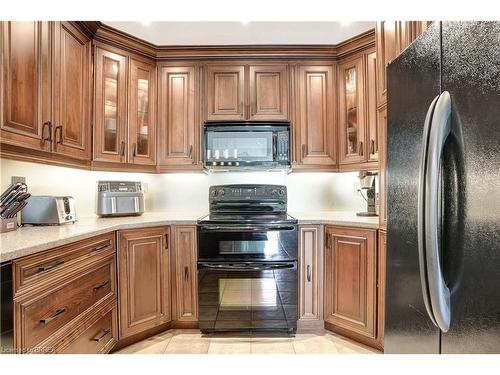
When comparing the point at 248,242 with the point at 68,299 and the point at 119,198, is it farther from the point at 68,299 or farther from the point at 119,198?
the point at 68,299

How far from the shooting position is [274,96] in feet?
8.61

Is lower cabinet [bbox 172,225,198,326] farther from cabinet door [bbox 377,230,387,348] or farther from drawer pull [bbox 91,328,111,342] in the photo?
cabinet door [bbox 377,230,387,348]

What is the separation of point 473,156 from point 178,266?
205 cm

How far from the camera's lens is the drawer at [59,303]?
1.10 m

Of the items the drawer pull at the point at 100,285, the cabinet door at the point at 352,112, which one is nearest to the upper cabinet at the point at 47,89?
the drawer pull at the point at 100,285

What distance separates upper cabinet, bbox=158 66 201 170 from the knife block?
123 centimetres

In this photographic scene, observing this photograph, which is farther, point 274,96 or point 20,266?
point 274,96

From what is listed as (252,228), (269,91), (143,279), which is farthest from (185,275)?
(269,91)

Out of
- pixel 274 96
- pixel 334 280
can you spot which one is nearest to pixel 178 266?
pixel 334 280

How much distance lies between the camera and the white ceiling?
2496 mm

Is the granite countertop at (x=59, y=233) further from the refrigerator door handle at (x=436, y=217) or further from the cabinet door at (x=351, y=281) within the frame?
the refrigerator door handle at (x=436, y=217)

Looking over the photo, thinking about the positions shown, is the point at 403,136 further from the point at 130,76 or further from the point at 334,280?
the point at 130,76

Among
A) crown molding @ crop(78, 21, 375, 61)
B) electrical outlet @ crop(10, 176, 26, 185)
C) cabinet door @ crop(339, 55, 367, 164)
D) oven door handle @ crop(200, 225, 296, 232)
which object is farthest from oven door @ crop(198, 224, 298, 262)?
crown molding @ crop(78, 21, 375, 61)

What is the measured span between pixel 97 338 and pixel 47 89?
1467 millimetres
